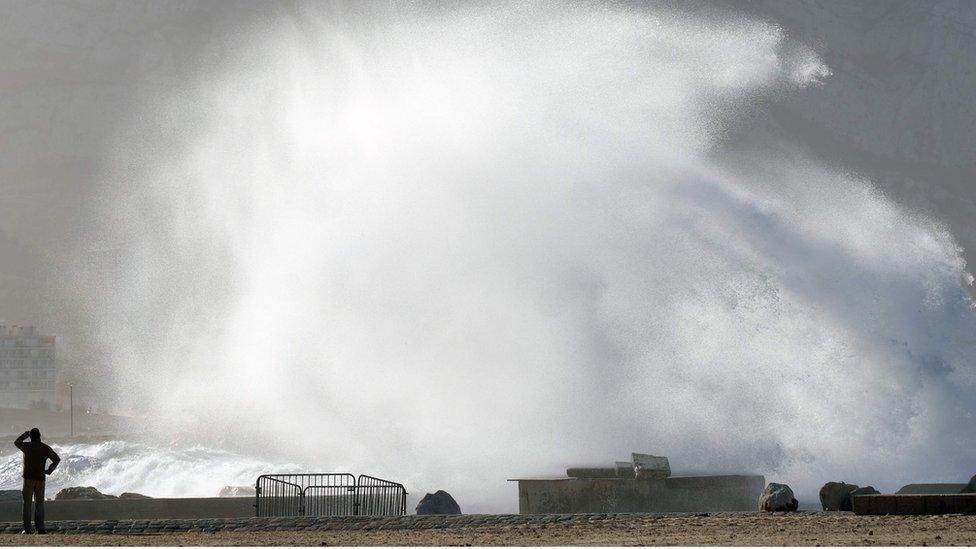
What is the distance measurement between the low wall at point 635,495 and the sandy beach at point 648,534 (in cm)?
531

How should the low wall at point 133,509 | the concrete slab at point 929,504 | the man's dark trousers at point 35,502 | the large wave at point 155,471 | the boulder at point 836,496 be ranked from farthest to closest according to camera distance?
the large wave at point 155,471 → the low wall at point 133,509 → the boulder at point 836,496 → the man's dark trousers at point 35,502 → the concrete slab at point 929,504

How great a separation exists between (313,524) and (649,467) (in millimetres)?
8039

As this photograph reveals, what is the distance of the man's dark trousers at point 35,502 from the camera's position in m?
17.6

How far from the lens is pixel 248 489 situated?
36625 mm

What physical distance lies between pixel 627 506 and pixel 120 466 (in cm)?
5588

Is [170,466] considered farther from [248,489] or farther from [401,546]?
[401,546]

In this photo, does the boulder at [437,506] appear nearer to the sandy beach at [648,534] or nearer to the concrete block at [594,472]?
the concrete block at [594,472]

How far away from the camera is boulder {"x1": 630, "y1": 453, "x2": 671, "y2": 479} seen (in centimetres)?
2345

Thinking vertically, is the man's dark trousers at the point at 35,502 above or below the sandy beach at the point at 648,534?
above

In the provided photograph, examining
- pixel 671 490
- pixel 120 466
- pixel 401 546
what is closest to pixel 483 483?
pixel 671 490

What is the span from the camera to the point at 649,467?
77.2ft

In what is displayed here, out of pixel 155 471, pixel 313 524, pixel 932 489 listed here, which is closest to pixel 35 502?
pixel 313 524

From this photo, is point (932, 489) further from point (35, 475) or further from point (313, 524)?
point (35, 475)

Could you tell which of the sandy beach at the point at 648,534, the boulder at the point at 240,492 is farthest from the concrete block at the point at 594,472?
the boulder at the point at 240,492
